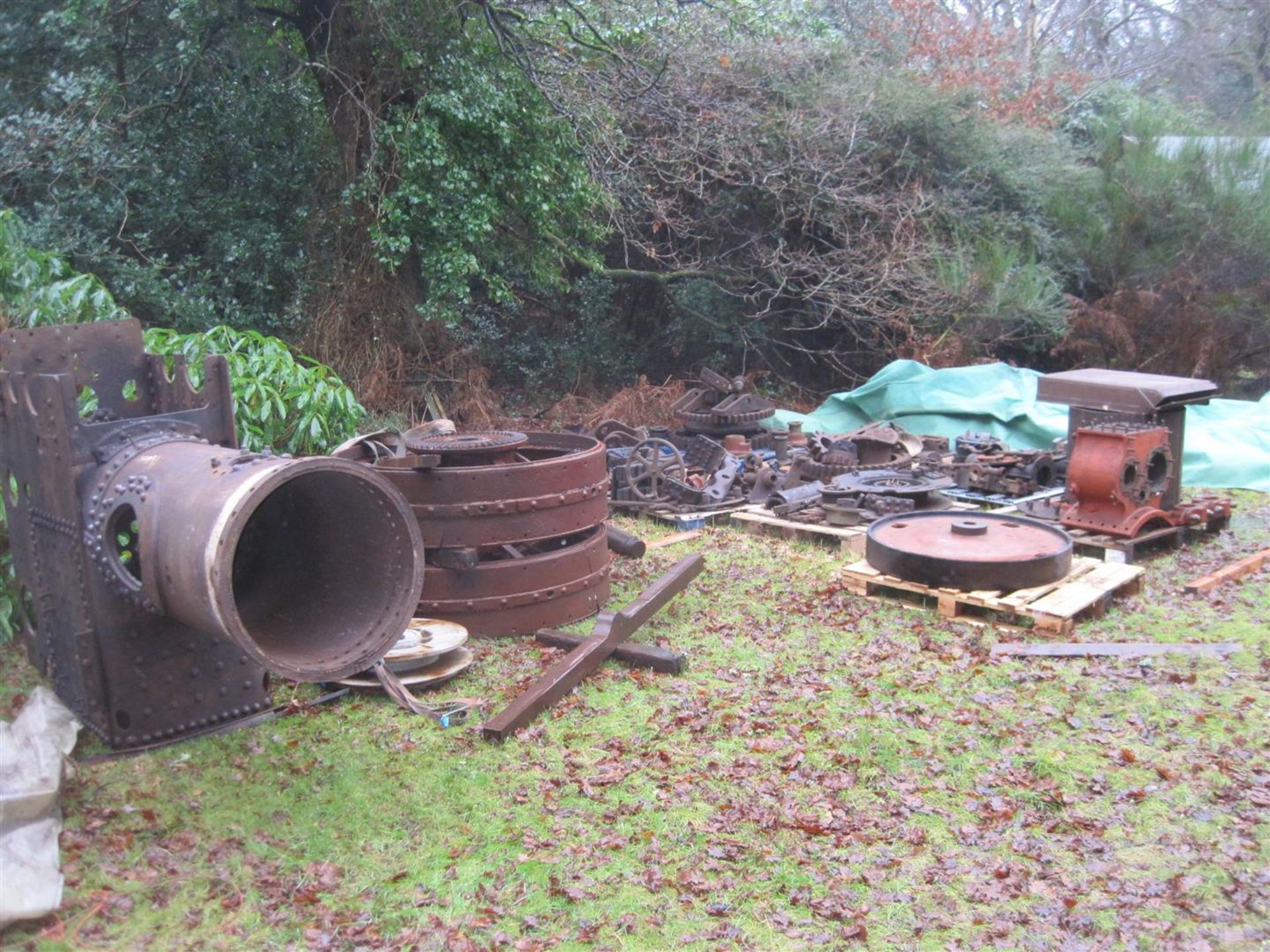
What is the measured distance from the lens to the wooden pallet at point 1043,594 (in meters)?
5.22

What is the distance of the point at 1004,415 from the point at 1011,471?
1.80 m

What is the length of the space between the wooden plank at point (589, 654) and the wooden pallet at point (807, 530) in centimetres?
164

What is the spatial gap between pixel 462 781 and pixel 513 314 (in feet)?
33.9

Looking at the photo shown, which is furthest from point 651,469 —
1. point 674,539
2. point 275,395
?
point 275,395

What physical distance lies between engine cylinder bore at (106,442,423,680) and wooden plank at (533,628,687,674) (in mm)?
1465

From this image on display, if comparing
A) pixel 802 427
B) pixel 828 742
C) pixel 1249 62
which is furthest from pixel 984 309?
pixel 1249 62

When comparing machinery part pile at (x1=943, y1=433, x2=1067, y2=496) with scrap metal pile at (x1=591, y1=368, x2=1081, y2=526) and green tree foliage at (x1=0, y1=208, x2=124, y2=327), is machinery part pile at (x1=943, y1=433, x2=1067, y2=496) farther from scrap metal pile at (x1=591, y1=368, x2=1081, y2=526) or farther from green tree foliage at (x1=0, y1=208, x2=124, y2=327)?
green tree foliage at (x1=0, y1=208, x2=124, y2=327)

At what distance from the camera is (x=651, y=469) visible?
798 centimetres

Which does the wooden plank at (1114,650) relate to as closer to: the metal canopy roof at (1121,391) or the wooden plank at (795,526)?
the wooden plank at (795,526)

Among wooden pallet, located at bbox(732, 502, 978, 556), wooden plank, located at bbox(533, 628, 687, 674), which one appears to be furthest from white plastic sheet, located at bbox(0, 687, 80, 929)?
wooden pallet, located at bbox(732, 502, 978, 556)

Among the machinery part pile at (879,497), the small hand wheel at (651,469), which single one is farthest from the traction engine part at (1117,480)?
the small hand wheel at (651,469)

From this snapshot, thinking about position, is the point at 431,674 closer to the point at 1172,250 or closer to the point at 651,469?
the point at 651,469

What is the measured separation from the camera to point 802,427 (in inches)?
412

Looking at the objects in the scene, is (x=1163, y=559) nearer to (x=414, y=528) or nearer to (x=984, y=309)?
(x=414, y=528)
